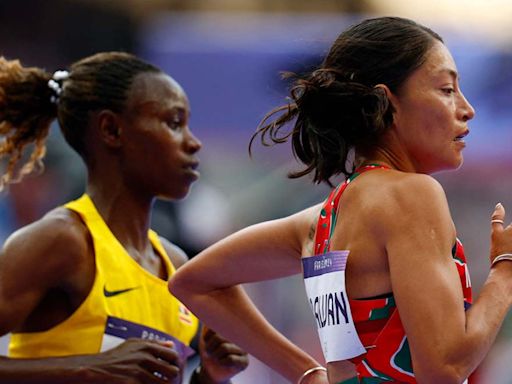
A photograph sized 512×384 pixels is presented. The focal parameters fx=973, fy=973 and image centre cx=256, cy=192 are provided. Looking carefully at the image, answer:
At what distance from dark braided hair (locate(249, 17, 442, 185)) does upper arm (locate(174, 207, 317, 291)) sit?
0.20 metres

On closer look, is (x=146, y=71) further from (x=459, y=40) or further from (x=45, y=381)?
(x=459, y=40)

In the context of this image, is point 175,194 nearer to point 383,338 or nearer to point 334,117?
point 334,117

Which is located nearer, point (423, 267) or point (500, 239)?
point (423, 267)

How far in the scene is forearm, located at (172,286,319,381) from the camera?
96.3 inches

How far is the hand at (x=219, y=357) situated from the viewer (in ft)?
9.70

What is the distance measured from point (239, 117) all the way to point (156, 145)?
12.3ft

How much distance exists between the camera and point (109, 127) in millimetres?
3145

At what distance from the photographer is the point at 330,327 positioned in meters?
1.99

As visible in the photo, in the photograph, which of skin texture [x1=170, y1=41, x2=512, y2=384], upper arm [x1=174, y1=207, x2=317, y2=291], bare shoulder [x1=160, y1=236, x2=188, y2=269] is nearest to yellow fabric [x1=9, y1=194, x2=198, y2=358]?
bare shoulder [x1=160, y1=236, x2=188, y2=269]

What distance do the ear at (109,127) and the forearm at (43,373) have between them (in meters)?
0.79

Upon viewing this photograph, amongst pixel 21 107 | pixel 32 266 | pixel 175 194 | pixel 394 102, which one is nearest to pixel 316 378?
pixel 394 102

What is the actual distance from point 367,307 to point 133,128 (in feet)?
4.64

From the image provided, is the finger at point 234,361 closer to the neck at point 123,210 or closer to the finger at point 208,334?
the finger at point 208,334

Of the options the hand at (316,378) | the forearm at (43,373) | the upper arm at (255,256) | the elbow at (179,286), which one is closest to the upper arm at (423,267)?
the upper arm at (255,256)
